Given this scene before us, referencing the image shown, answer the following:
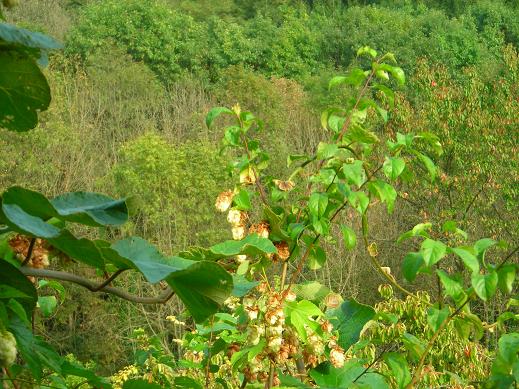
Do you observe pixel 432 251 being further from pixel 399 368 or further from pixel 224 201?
pixel 224 201

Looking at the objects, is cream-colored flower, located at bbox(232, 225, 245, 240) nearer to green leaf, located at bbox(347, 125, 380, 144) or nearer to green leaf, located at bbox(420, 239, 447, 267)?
green leaf, located at bbox(347, 125, 380, 144)

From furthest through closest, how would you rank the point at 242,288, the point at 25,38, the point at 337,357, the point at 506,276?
the point at 337,357 < the point at 506,276 < the point at 242,288 < the point at 25,38

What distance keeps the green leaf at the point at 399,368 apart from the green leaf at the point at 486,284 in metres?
0.25

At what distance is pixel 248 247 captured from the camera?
58.0 inches

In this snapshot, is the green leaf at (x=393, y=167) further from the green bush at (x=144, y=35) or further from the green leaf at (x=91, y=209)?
the green bush at (x=144, y=35)

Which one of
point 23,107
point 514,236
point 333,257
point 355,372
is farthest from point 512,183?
point 23,107

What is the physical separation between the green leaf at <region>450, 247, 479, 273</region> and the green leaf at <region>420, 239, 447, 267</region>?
4 centimetres

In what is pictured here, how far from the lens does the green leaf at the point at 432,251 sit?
181 centimetres

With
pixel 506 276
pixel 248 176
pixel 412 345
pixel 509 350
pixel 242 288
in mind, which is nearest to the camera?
pixel 242 288

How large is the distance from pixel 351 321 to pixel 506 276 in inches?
10.1

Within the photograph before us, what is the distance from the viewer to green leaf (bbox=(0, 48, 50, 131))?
23.3 inches

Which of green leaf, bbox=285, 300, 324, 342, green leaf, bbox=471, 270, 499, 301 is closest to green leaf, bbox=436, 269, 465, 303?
green leaf, bbox=471, 270, 499, 301

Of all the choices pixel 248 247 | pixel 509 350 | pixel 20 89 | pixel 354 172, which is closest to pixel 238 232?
pixel 354 172

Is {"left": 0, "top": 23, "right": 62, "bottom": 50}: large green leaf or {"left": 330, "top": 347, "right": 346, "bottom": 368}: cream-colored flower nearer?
{"left": 0, "top": 23, "right": 62, "bottom": 50}: large green leaf
